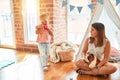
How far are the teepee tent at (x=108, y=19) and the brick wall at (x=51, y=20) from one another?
1.10m

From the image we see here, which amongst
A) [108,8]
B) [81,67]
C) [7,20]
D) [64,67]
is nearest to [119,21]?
[108,8]

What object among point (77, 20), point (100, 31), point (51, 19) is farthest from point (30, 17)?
point (100, 31)

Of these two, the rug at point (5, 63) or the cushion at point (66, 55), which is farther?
the cushion at point (66, 55)

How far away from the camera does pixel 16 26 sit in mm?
4535

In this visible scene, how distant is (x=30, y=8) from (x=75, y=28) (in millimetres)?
1351

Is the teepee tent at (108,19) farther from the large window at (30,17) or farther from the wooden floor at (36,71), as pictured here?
the large window at (30,17)

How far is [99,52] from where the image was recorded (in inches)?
113

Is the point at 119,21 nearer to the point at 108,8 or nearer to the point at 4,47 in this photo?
the point at 108,8

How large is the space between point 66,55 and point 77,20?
4.76 feet

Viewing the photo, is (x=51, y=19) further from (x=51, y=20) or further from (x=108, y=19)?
(x=108, y=19)

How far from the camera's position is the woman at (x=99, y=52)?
277cm

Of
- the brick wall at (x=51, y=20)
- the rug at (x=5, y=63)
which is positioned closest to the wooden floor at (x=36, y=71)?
the rug at (x=5, y=63)

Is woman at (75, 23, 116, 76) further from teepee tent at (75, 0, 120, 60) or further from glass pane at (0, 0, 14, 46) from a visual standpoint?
glass pane at (0, 0, 14, 46)

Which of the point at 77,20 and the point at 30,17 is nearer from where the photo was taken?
the point at 30,17
